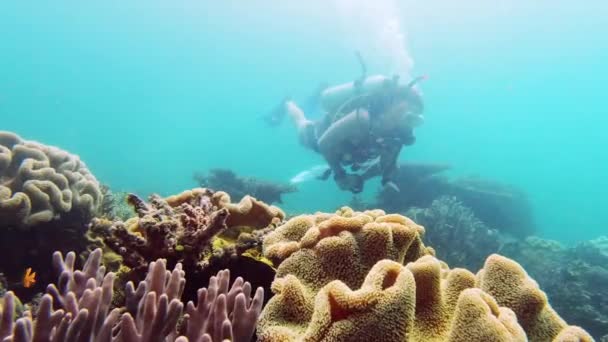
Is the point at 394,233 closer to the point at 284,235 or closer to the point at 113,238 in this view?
the point at 284,235

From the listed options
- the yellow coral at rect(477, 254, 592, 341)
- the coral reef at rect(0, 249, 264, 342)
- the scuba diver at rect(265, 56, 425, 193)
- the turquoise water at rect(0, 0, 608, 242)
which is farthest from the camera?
the turquoise water at rect(0, 0, 608, 242)

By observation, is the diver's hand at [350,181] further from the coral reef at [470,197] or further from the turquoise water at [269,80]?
the turquoise water at [269,80]

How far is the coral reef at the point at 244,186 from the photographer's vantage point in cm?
1230

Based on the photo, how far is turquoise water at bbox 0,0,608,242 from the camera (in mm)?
102938

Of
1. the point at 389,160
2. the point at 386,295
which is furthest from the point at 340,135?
the point at 386,295

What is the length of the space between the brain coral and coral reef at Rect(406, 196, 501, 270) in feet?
26.0

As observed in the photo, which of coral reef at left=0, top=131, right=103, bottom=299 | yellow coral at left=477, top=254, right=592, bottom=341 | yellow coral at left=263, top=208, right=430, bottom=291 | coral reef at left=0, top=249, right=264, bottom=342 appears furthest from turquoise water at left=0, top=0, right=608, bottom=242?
yellow coral at left=477, top=254, right=592, bottom=341

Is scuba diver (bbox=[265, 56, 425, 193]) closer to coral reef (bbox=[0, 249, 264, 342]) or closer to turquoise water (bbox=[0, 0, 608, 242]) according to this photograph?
coral reef (bbox=[0, 249, 264, 342])

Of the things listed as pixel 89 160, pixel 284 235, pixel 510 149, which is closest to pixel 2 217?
pixel 284 235

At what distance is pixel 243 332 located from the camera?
5.60ft

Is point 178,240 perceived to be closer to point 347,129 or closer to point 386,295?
point 386,295

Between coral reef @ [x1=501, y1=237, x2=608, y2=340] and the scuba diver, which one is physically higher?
the scuba diver

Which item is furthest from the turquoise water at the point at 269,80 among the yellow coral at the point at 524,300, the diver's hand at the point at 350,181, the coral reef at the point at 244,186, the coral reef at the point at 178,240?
the yellow coral at the point at 524,300

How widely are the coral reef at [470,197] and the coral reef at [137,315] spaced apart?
12426 mm
